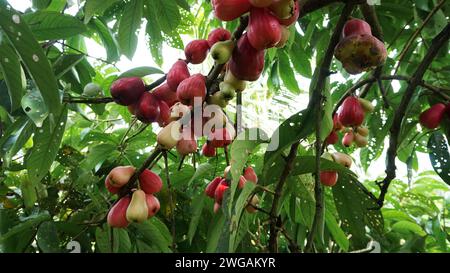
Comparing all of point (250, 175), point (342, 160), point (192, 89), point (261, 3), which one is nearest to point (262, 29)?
point (261, 3)

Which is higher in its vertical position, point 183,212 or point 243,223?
point 183,212

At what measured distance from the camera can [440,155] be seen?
1.06 meters

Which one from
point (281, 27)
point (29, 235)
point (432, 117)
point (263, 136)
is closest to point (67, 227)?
point (29, 235)

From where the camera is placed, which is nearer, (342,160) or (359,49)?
(359,49)

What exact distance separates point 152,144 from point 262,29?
0.79 metres

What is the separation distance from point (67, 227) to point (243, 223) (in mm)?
A: 459

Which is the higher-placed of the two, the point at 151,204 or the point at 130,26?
the point at 130,26

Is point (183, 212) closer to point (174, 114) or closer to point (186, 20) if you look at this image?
point (174, 114)

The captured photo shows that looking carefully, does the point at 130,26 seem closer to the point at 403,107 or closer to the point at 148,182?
the point at 148,182

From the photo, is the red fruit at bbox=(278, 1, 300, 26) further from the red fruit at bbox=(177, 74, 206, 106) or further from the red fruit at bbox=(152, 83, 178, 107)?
the red fruit at bbox=(152, 83, 178, 107)

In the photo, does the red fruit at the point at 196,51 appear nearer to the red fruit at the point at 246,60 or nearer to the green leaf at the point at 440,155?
the red fruit at the point at 246,60

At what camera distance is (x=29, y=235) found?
973mm

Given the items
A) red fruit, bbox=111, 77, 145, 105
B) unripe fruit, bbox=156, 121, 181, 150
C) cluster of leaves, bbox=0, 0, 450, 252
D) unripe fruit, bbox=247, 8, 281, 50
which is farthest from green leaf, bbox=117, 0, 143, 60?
unripe fruit, bbox=247, 8, 281, 50
